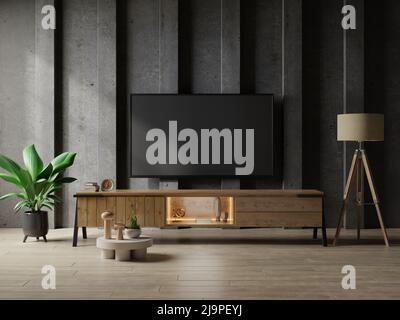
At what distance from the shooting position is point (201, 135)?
603 cm

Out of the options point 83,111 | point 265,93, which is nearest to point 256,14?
point 265,93

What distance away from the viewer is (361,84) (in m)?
6.13

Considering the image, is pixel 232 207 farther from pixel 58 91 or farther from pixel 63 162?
pixel 58 91

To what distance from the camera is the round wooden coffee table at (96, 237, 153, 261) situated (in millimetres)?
4137

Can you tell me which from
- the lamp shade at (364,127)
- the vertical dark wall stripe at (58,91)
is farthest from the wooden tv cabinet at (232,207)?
the vertical dark wall stripe at (58,91)

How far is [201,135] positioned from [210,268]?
7.91ft

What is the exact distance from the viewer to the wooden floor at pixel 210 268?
3.18 metres

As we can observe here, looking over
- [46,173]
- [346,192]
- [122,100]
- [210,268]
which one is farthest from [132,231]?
[122,100]

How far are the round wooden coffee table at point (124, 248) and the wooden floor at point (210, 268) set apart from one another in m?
0.11

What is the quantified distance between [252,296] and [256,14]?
4.16 m

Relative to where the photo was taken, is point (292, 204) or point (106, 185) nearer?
point (292, 204)

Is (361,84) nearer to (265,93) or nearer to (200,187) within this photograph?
(265,93)

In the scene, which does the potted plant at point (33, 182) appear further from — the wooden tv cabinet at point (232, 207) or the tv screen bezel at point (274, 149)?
the tv screen bezel at point (274, 149)

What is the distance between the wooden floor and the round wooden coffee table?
108 millimetres
